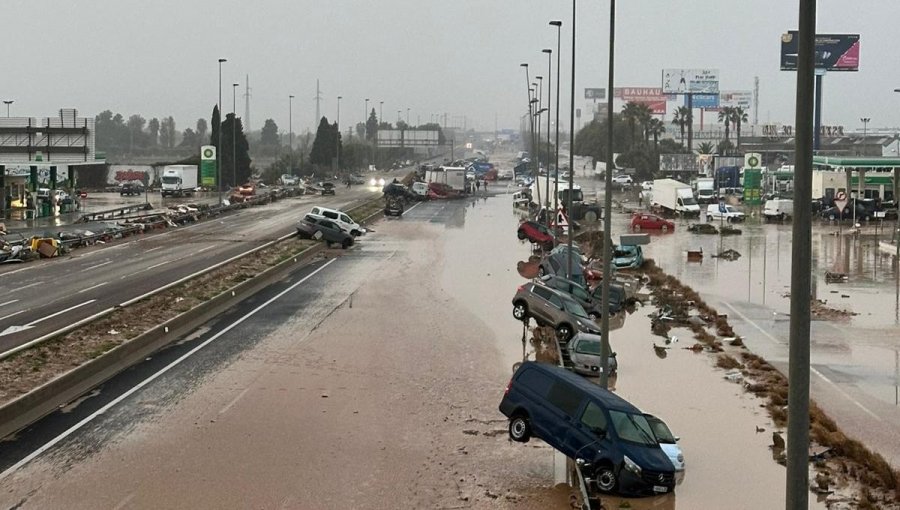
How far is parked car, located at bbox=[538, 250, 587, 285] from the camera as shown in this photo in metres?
38.3

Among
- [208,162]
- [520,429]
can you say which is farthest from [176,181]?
[520,429]

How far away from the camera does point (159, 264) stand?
45.6m

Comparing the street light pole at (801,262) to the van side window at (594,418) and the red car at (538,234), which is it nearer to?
the van side window at (594,418)

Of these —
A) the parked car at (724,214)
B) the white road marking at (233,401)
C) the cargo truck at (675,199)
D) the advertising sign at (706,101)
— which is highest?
the advertising sign at (706,101)

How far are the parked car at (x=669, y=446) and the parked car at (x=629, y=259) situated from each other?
29.9 meters

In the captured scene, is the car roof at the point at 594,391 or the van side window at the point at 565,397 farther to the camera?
the van side window at the point at 565,397

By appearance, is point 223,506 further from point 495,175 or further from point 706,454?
point 495,175

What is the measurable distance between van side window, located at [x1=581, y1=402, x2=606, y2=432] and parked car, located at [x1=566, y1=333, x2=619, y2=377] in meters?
8.36

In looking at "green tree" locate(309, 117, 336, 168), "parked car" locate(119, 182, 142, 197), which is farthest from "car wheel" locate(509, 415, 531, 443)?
"green tree" locate(309, 117, 336, 168)

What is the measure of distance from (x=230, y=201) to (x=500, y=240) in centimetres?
3265

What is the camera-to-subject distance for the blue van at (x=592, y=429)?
53.5 ft

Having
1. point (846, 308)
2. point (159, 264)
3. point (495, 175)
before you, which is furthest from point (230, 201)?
point (495, 175)

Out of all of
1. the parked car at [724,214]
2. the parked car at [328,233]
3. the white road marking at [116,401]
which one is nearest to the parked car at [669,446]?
the white road marking at [116,401]

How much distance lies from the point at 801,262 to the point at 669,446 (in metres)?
10.3
